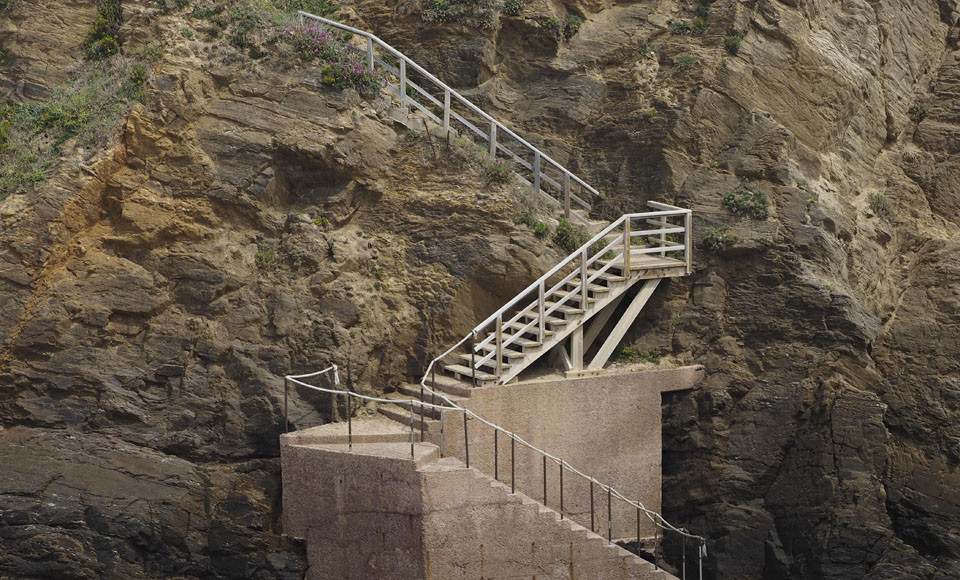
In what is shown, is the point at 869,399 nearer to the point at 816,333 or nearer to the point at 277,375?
the point at 816,333

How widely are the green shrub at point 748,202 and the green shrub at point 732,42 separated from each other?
2.70 m

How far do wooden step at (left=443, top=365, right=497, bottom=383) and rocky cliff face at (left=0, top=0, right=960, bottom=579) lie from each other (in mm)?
588

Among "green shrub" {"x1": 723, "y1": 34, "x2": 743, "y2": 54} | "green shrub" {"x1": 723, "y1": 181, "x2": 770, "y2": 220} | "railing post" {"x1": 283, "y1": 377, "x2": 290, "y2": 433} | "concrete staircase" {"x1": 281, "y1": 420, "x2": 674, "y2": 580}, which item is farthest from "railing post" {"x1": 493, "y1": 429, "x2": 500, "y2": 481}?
"green shrub" {"x1": 723, "y1": 34, "x2": 743, "y2": 54}

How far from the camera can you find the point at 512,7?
21.2 metres

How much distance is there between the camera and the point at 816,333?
18484mm

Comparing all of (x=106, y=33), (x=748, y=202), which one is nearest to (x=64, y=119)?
(x=106, y=33)

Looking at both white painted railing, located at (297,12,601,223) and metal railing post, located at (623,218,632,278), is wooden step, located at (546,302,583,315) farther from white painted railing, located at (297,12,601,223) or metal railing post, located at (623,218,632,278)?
white painted railing, located at (297,12,601,223)

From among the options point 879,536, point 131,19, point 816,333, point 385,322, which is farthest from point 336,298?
point 879,536

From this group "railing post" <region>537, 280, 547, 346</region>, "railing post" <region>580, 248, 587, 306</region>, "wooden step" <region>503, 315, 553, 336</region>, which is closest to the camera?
"railing post" <region>537, 280, 547, 346</region>

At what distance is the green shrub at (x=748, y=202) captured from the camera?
1916 centimetres

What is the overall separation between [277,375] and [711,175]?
8.43 metres

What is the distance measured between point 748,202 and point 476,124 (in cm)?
531

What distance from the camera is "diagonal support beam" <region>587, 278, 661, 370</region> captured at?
59.7 ft

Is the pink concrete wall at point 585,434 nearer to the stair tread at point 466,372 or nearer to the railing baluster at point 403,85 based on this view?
the stair tread at point 466,372
